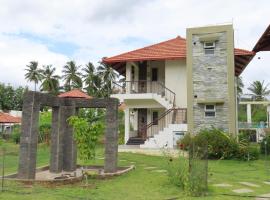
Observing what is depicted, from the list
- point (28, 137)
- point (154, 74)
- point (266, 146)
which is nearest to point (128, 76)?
point (154, 74)

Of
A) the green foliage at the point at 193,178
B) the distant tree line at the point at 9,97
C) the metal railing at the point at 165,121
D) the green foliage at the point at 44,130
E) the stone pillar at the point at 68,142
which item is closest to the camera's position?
the green foliage at the point at 193,178

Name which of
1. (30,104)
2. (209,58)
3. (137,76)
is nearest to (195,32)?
(209,58)

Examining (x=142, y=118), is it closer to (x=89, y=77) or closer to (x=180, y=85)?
(x=180, y=85)

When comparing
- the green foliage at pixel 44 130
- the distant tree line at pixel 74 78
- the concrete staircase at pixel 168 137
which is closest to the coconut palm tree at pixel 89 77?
the distant tree line at pixel 74 78

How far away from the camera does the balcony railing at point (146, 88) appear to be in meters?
23.0

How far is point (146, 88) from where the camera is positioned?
2378 centimetres

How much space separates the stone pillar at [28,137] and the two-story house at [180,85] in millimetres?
10721

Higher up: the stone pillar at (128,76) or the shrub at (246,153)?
the stone pillar at (128,76)

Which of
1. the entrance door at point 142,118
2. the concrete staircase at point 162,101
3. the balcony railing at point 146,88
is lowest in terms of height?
the entrance door at point 142,118

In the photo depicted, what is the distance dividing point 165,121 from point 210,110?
3.65 meters

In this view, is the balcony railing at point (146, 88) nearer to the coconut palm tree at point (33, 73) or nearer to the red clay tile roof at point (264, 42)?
the red clay tile roof at point (264, 42)

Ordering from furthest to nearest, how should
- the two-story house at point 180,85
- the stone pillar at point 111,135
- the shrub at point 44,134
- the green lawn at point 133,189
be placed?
1. the shrub at point 44,134
2. the two-story house at point 180,85
3. the stone pillar at point 111,135
4. the green lawn at point 133,189

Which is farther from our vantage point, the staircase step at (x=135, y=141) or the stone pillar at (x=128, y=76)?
the stone pillar at (x=128, y=76)

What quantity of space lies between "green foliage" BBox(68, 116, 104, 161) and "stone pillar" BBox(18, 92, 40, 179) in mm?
1465
